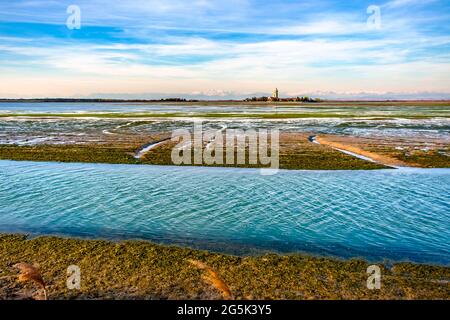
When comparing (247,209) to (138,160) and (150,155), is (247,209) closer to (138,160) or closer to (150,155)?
(138,160)

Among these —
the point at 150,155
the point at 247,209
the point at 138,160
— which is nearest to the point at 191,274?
the point at 247,209

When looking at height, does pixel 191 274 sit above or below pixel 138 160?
below

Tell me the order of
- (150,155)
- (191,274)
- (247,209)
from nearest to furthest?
(191,274) → (247,209) → (150,155)

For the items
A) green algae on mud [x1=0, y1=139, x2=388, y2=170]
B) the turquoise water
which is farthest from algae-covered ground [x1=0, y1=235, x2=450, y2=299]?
green algae on mud [x1=0, y1=139, x2=388, y2=170]

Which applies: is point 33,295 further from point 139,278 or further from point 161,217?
point 161,217

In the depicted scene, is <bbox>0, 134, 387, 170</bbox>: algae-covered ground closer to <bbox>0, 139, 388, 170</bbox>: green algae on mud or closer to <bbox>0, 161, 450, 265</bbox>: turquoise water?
<bbox>0, 139, 388, 170</bbox>: green algae on mud
